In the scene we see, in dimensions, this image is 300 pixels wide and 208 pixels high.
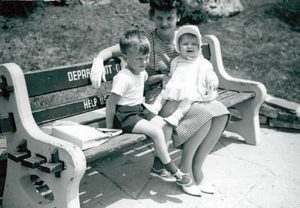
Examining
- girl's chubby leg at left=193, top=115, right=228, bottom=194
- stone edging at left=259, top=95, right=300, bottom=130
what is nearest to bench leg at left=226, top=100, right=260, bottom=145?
stone edging at left=259, top=95, right=300, bottom=130

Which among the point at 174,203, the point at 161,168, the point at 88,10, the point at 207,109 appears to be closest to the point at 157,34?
the point at 207,109

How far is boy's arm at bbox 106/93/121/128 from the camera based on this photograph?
9.90ft

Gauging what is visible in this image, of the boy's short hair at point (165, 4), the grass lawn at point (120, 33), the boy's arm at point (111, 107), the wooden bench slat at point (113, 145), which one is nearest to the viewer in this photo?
the wooden bench slat at point (113, 145)

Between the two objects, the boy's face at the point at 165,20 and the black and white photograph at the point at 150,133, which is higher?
the boy's face at the point at 165,20

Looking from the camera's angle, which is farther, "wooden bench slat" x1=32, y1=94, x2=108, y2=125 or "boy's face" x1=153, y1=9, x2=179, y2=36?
"boy's face" x1=153, y1=9, x2=179, y2=36

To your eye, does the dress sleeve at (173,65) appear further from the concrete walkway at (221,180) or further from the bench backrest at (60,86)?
the concrete walkway at (221,180)

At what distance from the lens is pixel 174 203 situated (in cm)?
316

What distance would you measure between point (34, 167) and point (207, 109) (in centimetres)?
146

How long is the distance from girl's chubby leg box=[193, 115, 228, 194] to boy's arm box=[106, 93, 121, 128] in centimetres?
81

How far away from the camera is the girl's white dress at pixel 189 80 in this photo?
3291mm

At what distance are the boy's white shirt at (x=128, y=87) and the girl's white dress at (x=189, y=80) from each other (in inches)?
11.5

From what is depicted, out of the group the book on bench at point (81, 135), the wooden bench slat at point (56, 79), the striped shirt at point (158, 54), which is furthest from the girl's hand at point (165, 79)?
the book on bench at point (81, 135)

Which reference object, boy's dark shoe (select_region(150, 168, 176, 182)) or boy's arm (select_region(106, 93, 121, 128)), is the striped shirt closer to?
boy's arm (select_region(106, 93, 121, 128))

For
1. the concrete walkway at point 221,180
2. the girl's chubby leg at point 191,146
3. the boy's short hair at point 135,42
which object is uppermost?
the boy's short hair at point 135,42
